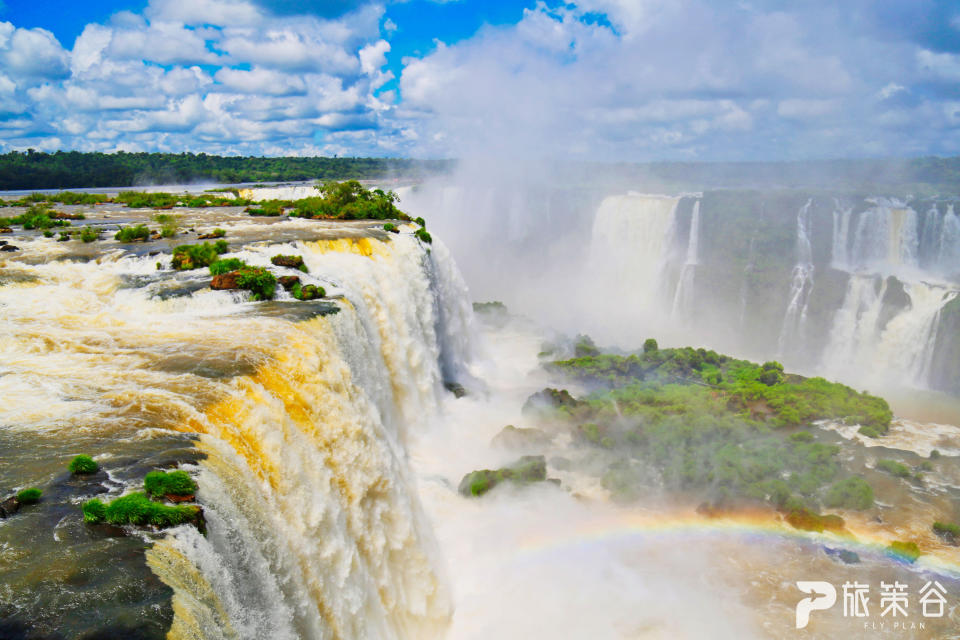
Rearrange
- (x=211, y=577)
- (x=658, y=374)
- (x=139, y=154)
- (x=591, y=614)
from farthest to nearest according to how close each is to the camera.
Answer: (x=139, y=154) → (x=658, y=374) → (x=591, y=614) → (x=211, y=577)

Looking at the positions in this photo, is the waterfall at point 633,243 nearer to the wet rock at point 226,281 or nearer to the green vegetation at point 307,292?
the green vegetation at point 307,292

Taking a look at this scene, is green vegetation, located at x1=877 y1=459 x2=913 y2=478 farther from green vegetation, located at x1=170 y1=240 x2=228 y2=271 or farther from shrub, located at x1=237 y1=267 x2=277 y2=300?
green vegetation, located at x1=170 y1=240 x2=228 y2=271

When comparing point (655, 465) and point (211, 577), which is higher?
point (211, 577)

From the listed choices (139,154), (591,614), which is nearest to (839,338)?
(591,614)

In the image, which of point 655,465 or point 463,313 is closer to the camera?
point 655,465

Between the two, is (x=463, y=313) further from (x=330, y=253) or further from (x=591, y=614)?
(x=591, y=614)

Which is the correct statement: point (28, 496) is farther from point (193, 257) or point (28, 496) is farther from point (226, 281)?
point (193, 257)

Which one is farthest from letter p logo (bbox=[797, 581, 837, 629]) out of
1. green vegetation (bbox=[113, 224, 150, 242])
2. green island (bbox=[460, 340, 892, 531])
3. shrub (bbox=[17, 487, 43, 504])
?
green vegetation (bbox=[113, 224, 150, 242])

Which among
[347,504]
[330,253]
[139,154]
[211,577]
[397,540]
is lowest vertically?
[397,540]

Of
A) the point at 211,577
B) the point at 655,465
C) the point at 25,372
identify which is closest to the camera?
the point at 211,577
